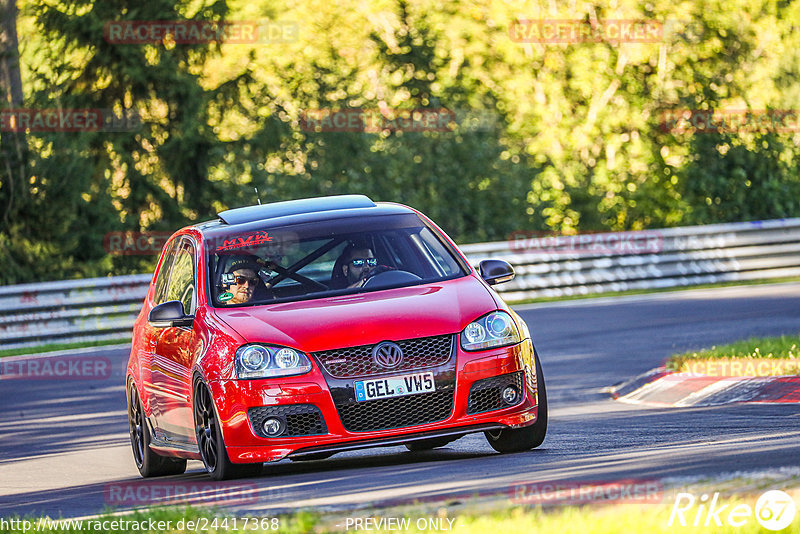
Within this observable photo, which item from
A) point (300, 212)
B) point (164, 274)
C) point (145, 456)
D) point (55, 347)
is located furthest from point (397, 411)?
point (55, 347)

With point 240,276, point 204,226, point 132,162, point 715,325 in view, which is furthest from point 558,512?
point 132,162

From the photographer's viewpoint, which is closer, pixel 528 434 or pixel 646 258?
pixel 528 434

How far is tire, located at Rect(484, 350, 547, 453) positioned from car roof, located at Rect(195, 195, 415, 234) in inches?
68.9

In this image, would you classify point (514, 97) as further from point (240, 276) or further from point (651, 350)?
point (240, 276)

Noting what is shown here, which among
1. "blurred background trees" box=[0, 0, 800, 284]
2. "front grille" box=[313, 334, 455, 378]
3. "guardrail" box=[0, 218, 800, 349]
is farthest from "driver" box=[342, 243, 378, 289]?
"blurred background trees" box=[0, 0, 800, 284]

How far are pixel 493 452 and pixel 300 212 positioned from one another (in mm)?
2151

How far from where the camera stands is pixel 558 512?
257 inches

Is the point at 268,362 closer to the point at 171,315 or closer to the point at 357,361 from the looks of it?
the point at 357,361

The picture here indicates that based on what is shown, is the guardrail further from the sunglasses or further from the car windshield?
the sunglasses

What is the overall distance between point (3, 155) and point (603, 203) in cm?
1315

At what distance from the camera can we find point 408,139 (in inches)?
1299

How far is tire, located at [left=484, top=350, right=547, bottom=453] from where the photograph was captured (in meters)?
9.62

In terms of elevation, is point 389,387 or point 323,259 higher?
point 323,259

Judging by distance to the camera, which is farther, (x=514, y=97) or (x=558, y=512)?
(x=514, y=97)
